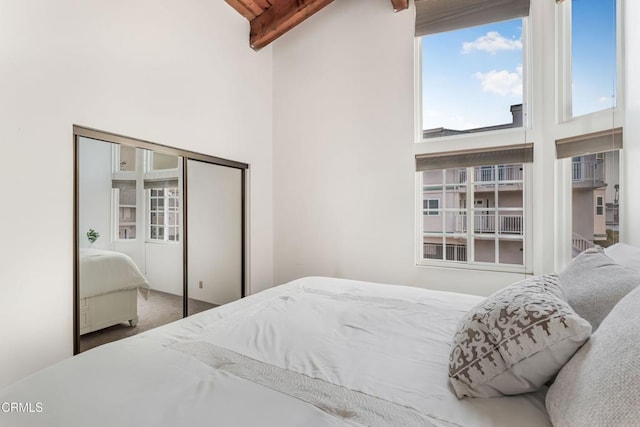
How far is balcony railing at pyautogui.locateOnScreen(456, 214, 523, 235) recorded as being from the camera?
9.04ft

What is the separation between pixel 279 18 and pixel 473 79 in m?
2.04

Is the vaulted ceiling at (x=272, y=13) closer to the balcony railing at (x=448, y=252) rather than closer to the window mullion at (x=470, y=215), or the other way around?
the window mullion at (x=470, y=215)

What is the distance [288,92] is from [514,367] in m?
3.53

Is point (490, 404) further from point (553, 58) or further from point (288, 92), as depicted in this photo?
point (288, 92)

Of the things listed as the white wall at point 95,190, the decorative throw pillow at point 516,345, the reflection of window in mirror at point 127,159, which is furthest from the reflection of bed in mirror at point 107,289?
the decorative throw pillow at point 516,345

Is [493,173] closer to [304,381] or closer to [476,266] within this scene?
[476,266]

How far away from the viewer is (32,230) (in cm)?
179

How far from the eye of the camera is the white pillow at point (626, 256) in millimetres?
1113

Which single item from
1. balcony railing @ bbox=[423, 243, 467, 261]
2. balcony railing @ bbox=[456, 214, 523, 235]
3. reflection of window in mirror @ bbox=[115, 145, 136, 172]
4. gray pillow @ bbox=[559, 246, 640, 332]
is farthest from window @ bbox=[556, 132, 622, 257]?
reflection of window in mirror @ bbox=[115, 145, 136, 172]

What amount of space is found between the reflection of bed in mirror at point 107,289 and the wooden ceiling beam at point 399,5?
326cm

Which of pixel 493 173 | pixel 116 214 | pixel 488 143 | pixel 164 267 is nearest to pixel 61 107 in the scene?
pixel 116 214

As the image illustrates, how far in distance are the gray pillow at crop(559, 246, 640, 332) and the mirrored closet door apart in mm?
2620

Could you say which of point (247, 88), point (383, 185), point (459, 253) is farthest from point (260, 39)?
point (459, 253)

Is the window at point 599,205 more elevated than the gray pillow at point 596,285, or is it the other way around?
the window at point 599,205
